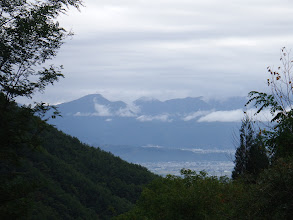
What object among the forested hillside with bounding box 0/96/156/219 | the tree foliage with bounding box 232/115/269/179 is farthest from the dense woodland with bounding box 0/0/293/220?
the forested hillside with bounding box 0/96/156/219

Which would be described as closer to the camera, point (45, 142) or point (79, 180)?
point (45, 142)

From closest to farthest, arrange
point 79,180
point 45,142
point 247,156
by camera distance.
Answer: point 45,142, point 247,156, point 79,180

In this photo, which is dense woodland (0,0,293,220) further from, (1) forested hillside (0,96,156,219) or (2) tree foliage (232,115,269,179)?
(1) forested hillside (0,96,156,219)

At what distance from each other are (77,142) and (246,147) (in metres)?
95.4

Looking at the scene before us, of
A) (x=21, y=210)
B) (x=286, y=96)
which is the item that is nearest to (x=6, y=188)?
(x=21, y=210)

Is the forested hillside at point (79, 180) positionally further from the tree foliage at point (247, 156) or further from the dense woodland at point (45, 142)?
the dense woodland at point (45, 142)

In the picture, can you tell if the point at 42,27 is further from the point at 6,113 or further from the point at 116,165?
the point at 116,165

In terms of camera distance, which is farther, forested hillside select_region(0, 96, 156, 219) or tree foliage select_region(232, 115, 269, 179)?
forested hillside select_region(0, 96, 156, 219)

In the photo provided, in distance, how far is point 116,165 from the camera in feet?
439

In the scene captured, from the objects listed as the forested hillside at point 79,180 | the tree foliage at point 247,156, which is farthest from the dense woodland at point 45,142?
the forested hillside at point 79,180

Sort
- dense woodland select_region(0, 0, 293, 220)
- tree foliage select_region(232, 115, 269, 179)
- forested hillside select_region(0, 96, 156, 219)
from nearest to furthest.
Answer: dense woodland select_region(0, 0, 293, 220), tree foliage select_region(232, 115, 269, 179), forested hillside select_region(0, 96, 156, 219)

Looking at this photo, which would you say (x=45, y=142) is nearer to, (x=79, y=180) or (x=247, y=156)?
(x=247, y=156)

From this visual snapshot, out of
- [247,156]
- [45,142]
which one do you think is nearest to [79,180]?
[247,156]

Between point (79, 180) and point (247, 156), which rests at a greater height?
point (247, 156)
